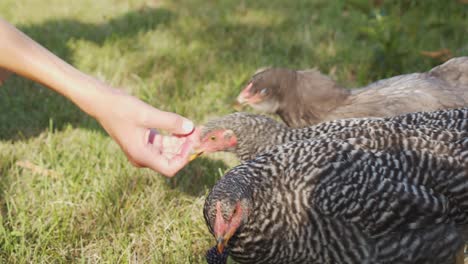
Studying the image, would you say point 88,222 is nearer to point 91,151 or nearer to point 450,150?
point 91,151

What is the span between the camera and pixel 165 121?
2441mm

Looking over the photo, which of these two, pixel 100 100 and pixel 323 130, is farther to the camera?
pixel 323 130

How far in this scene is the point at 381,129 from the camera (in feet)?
8.66

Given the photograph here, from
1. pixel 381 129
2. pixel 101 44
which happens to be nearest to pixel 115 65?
pixel 101 44

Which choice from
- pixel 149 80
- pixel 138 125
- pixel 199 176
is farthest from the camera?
pixel 149 80

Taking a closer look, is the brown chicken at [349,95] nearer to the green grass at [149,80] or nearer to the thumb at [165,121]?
the green grass at [149,80]

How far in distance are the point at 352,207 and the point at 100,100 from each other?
113 centimetres

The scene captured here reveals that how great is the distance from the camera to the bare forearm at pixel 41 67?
2.24 meters

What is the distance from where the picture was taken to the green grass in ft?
9.10

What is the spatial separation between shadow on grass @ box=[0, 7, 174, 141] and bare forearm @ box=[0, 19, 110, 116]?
4.25ft

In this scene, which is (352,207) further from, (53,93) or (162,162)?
(53,93)

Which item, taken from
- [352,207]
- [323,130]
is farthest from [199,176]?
[352,207]

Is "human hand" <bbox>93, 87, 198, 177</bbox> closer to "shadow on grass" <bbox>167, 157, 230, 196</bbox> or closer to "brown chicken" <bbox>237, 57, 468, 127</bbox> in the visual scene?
"shadow on grass" <bbox>167, 157, 230, 196</bbox>

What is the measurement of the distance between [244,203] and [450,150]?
0.96 meters
